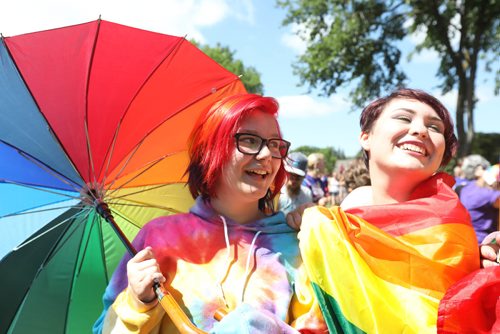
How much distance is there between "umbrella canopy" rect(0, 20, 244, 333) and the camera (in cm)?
228

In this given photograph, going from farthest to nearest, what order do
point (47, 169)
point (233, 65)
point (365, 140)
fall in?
point (233, 65) < point (47, 169) < point (365, 140)

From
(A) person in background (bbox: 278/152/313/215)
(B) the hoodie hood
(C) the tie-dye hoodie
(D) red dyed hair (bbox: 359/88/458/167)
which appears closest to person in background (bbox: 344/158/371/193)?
(A) person in background (bbox: 278/152/313/215)

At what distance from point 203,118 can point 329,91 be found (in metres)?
16.9

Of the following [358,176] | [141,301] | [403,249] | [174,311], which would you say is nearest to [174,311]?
[174,311]

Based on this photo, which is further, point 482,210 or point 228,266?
point 482,210

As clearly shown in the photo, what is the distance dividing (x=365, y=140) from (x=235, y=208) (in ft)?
1.99

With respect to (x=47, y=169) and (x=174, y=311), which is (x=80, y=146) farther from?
(x=174, y=311)

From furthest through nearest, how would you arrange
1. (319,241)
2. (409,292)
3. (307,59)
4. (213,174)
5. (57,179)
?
(307,59)
(57,179)
(213,174)
(319,241)
(409,292)

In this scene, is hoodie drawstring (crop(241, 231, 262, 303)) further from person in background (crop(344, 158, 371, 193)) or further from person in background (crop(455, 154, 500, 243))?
person in background (crop(455, 154, 500, 243))

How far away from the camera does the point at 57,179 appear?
7.86 ft

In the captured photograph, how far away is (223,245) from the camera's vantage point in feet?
6.47

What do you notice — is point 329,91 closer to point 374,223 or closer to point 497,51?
point 497,51

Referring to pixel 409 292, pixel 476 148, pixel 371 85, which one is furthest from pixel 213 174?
pixel 476 148

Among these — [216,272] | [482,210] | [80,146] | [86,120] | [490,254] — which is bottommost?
[482,210]
